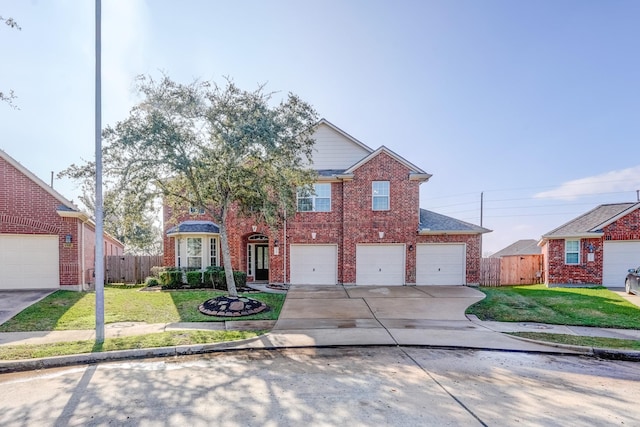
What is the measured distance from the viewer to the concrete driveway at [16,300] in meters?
9.57

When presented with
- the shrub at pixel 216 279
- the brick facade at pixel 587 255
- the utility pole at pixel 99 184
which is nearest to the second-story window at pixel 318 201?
the shrub at pixel 216 279

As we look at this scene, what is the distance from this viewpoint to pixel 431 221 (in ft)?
55.6

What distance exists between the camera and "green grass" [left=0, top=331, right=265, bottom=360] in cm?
620

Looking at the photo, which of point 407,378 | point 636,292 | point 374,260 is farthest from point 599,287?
point 407,378

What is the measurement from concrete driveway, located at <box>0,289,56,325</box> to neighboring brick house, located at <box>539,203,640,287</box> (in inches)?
890

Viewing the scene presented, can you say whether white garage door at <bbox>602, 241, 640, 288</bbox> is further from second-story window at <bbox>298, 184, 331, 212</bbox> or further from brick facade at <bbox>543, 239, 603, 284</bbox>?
second-story window at <bbox>298, 184, 331, 212</bbox>

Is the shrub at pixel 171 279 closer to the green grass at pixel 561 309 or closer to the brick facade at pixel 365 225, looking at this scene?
the brick facade at pixel 365 225

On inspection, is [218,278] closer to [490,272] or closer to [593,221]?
[490,272]

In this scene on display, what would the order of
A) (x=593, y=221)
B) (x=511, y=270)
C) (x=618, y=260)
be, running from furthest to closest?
(x=511, y=270)
(x=593, y=221)
(x=618, y=260)

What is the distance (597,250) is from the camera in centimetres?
1666

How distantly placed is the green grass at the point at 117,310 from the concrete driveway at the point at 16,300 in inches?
9.6

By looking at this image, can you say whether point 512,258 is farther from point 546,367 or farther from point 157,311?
point 157,311

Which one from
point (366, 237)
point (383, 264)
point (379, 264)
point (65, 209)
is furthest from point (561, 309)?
point (65, 209)

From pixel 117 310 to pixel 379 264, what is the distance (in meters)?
11.1
